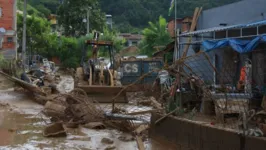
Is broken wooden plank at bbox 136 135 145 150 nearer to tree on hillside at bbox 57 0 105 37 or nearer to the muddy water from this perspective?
the muddy water

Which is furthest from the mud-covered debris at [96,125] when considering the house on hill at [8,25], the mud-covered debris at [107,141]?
the house on hill at [8,25]

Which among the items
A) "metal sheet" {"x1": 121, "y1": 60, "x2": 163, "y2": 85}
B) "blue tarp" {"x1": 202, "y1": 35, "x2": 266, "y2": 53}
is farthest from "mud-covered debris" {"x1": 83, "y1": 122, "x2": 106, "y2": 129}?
"metal sheet" {"x1": 121, "y1": 60, "x2": 163, "y2": 85}

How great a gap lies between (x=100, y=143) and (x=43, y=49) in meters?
34.7

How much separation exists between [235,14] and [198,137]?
1235cm

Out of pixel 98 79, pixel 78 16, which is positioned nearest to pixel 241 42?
pixel 98 79

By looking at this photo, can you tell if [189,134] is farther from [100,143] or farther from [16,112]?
[16,112]

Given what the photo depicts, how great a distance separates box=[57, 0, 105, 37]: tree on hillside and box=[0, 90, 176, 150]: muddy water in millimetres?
37124

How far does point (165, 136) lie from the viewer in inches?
368

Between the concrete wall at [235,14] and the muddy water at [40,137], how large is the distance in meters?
9.97

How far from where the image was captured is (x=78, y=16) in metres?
49.6

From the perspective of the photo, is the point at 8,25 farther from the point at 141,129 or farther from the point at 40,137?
the point at 141,129

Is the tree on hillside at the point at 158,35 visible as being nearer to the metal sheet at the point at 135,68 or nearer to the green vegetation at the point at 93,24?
the green vegetation at the point at 93,24

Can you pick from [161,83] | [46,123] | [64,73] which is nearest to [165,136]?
[46,123]

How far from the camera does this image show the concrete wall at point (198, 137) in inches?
271
